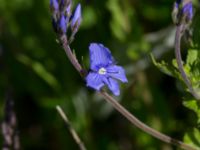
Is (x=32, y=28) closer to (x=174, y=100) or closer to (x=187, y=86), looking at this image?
(x=174, y=100)

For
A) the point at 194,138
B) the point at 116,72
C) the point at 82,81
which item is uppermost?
the point at 116,72

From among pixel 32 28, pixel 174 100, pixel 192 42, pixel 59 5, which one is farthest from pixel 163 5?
pixel 59 5

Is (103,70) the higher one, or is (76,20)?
(76,20)

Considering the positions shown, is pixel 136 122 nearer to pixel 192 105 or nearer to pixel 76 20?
pixel 192 105

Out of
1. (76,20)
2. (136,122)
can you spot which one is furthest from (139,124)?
(76,20)

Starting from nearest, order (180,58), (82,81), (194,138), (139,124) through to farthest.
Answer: (180,58)
(139,124)
(194,138)
(82,81)

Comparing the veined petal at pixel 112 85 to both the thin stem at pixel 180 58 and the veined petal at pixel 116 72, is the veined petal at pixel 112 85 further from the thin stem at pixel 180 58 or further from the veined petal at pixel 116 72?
the thin stem at pixel 180 58
